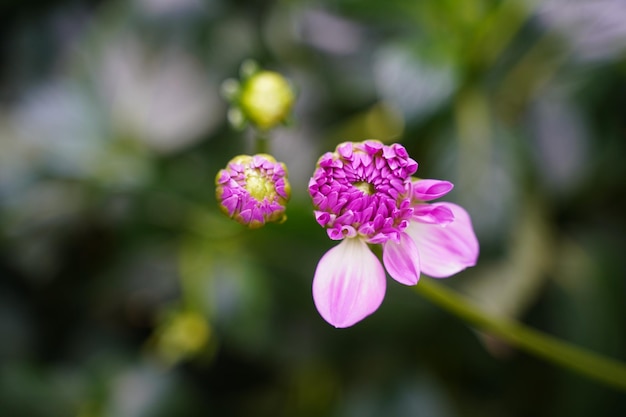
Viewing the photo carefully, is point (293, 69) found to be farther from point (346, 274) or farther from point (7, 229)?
point (346, 274)

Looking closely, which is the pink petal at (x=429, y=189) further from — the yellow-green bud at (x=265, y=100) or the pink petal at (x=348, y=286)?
the yellow-green bud at (x=265, y=100)

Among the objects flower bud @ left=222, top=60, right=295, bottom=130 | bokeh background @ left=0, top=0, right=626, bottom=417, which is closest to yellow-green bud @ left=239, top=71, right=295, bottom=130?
flower bud @ left=222, top=60, right=295, bottom=130

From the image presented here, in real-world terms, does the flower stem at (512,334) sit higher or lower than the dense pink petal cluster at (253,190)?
lower

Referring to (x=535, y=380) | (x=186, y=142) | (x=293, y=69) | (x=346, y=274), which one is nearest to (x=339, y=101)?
(x=293, y=69)

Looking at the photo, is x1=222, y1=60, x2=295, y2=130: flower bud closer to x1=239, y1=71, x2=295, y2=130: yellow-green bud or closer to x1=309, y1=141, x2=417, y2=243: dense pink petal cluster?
x1=239, y1=71, x2=295, y2=130: yellow-green bud

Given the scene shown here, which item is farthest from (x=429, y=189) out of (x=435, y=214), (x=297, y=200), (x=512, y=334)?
(x=297, y=200)

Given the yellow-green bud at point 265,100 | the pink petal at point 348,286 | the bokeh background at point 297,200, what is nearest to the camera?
the pink petal at point 348,286

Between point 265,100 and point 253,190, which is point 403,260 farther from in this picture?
point 265,100

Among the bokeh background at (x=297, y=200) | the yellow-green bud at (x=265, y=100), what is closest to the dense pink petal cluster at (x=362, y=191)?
the yellow-green bud at (x=265, y=100)
